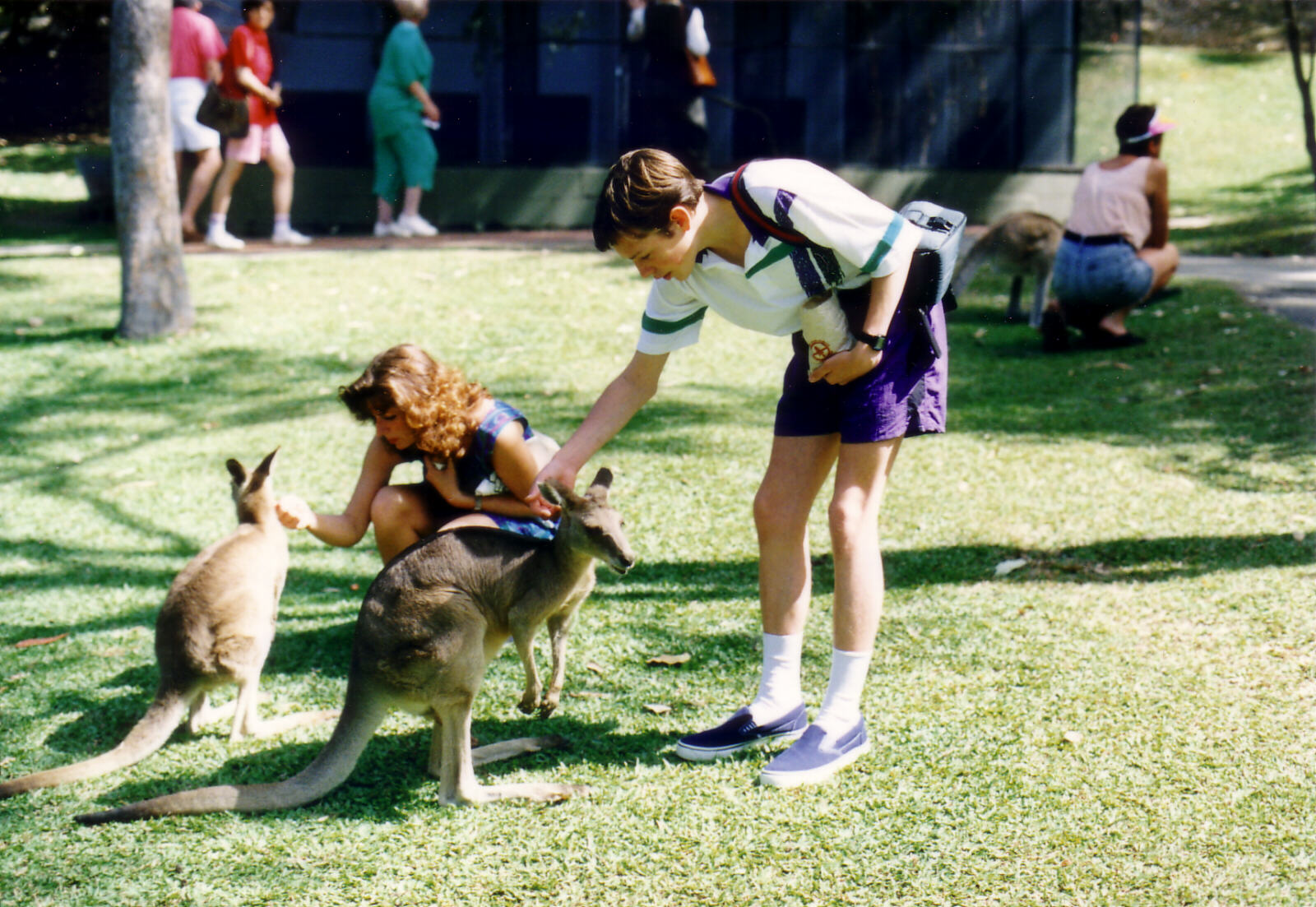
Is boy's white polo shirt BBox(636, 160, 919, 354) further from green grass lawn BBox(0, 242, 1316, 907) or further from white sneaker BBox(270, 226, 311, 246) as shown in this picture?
white sneaker BBox(270, 226, 311, 246)

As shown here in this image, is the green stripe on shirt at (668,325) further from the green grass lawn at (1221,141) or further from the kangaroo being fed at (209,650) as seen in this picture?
the green grass lawn at (1221,141)

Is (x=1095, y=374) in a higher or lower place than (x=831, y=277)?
lower

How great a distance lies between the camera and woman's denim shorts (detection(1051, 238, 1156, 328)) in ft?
24.6

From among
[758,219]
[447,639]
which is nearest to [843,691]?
[447,639]

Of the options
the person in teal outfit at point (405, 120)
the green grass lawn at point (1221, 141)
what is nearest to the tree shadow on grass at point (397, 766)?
the person in teal outfit at point (405, 120)

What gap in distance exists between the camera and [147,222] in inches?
306

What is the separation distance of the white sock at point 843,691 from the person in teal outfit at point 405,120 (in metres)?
8.29


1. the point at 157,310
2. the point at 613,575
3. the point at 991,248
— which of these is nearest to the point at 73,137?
the point at 157,310

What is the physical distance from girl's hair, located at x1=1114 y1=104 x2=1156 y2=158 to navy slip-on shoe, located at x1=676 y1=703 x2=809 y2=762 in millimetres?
5503

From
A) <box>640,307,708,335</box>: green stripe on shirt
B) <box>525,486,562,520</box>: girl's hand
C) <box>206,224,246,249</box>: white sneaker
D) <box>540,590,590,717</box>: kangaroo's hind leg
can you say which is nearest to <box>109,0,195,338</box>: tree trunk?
<box>206,224,246,249</box>: white sneaker

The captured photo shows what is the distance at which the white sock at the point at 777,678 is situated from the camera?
340cm

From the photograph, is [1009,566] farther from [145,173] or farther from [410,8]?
[410,8]

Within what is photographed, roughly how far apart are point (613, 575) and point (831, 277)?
209 cm

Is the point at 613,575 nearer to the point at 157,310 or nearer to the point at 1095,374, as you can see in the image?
the point at 1095,374
